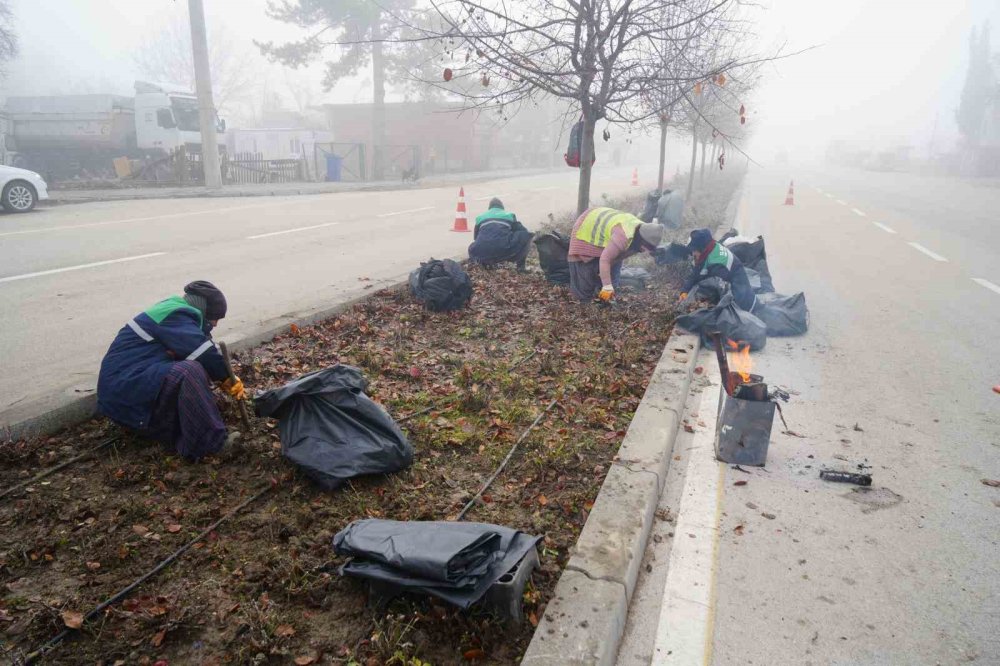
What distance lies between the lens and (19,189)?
44.0ft

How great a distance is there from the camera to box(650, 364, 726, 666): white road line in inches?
99.6

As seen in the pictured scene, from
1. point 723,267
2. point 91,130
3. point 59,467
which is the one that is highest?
point 91,130

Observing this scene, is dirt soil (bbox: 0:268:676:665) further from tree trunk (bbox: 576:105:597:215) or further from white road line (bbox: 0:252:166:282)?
white road line (bbox: 0:252:166:282)

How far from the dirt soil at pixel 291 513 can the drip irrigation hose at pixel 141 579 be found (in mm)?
28

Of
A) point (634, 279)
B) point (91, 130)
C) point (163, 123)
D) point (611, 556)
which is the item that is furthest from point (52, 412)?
point (91, 130)

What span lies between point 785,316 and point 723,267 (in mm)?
902

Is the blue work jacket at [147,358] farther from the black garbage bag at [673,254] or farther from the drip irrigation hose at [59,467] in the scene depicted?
the black garbage bag at [673,254]

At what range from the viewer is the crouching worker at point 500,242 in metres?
8.71

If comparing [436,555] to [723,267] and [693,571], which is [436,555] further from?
[723,267]

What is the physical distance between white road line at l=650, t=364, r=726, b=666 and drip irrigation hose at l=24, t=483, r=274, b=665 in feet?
6.65

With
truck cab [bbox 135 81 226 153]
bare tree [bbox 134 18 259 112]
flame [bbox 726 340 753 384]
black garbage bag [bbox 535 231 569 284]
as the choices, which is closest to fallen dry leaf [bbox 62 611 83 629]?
flame [bbox 726 340 753 384]

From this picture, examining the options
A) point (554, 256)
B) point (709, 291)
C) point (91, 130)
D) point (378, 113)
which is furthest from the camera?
point (378, 113)

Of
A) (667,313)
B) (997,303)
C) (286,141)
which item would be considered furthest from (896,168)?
(667,313)

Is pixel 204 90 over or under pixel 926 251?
over
